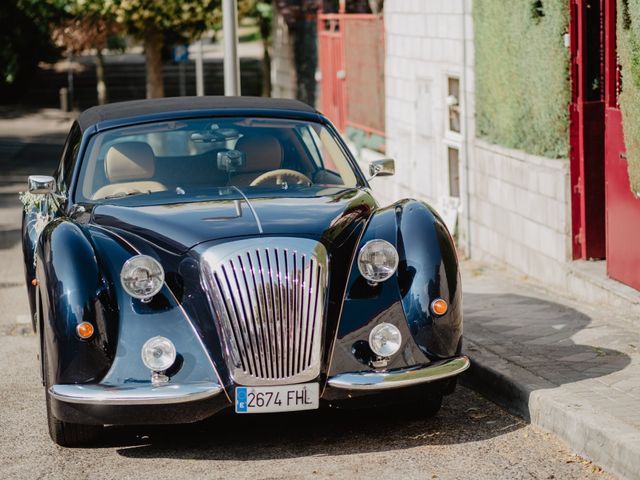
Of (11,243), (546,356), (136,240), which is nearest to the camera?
(136,240)

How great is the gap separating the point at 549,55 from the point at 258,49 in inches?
2320

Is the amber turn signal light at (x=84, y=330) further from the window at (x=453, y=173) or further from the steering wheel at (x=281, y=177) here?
the window at (x=453, y=173)

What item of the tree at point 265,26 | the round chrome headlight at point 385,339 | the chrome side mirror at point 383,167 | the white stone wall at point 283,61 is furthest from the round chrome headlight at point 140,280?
the tree at point 265,26

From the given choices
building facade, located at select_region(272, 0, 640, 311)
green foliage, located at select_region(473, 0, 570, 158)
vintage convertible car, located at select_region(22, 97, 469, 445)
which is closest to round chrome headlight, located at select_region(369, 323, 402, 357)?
vintage convertible car, located at select_region(22, 97, 469, 445)

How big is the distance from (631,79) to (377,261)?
8.95 ft

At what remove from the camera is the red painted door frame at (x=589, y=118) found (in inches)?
374

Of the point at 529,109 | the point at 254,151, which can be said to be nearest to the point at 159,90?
the point at 529,109

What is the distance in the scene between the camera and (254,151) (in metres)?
7.40

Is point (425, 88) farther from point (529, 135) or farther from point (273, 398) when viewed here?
point (273, 398)

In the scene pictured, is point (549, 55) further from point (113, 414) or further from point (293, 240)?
point (113, 414)

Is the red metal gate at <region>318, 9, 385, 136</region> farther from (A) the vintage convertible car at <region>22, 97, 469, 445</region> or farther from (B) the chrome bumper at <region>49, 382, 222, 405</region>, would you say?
(B) the chrome bumper at <region>49, 382, 222, 405</region>

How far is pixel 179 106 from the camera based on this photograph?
7652mm

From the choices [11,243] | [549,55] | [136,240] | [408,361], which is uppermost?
[549,55]

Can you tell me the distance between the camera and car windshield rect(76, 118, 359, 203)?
23.4ft
